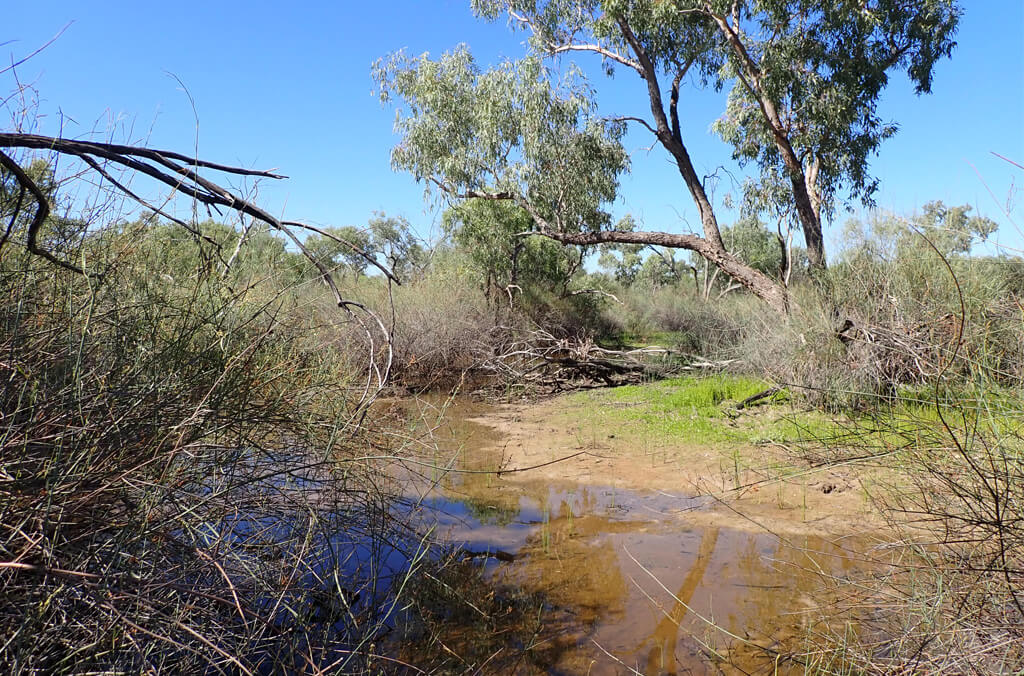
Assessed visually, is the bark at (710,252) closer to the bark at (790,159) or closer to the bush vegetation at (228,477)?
the bark at (790,159)

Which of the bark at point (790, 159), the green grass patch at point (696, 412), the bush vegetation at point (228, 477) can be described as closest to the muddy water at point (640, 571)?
the bush vegetation at point (228, 477)

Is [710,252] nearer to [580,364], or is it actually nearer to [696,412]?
[580,364]

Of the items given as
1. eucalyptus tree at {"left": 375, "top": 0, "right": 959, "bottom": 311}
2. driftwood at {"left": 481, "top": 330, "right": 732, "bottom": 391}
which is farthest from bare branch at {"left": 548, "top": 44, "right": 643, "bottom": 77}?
driftwood at {"left": 481, "top": 330, "right": 732, "bottom": 391}

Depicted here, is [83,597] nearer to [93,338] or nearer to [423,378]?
[93,338]

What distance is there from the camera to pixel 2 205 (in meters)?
2.41

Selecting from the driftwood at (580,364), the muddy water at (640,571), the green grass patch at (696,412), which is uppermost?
the driftwood at (580,364)

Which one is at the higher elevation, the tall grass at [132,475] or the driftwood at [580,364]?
the driftwood at [580,364]

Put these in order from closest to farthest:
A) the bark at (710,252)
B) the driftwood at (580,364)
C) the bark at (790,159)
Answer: the bark at (710,252)
the bark at (790,159)
the driftwood at (580,364)

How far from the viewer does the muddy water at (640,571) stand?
11.5 feet

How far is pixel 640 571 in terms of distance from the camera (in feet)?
15.2

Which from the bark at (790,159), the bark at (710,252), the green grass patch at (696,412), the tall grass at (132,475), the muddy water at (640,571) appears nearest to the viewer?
the tall grass at (132,475)

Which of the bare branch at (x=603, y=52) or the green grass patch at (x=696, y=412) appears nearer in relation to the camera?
the green grass patch at (x=696, y=412)

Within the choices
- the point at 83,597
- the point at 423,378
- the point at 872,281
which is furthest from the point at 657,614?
the point at 423,378

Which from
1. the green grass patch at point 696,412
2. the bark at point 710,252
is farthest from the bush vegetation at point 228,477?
the bark at point 710,252
